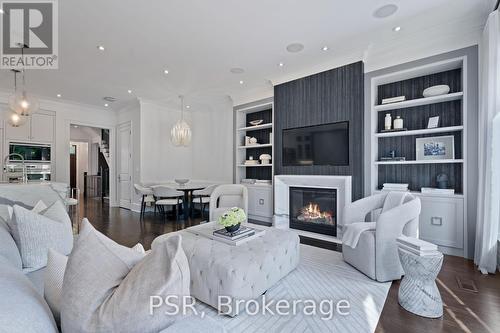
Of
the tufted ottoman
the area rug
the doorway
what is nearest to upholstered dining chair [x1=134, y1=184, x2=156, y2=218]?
the tufted ottoman

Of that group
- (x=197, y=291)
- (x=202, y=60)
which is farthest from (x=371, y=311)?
(x=202, y=60)

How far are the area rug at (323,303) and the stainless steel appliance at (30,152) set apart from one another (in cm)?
634

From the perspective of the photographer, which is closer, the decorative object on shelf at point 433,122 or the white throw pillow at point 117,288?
the white throw pillow at point 117,288

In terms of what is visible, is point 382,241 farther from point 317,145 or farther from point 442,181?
point 317,145

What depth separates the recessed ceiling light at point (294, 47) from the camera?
3.41 m

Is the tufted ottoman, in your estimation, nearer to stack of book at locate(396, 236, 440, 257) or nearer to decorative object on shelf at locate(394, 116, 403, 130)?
stack of book at locate(396, 236, 440, 257)

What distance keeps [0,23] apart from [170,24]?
2030 mm

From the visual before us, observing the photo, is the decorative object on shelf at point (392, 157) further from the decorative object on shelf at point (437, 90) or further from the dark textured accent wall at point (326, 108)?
the decorative object on shelf at point (437, 90)

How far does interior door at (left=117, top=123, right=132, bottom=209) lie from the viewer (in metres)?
6.67


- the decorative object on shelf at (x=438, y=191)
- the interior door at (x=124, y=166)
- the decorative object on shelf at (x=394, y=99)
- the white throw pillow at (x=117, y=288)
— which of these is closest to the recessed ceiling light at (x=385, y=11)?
the decorative object on shelf at (x=394, y=99)

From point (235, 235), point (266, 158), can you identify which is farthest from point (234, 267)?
point (266, 158)

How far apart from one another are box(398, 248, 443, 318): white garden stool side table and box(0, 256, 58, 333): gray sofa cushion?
7.77 ft

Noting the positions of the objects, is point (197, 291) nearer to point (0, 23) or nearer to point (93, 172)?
point (0, 23)

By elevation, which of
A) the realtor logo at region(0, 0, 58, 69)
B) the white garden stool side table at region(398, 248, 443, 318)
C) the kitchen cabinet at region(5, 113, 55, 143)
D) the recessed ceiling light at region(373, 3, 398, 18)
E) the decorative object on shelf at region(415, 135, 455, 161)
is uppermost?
the recessed ceiling light at region(373, 3, 398, 18)
